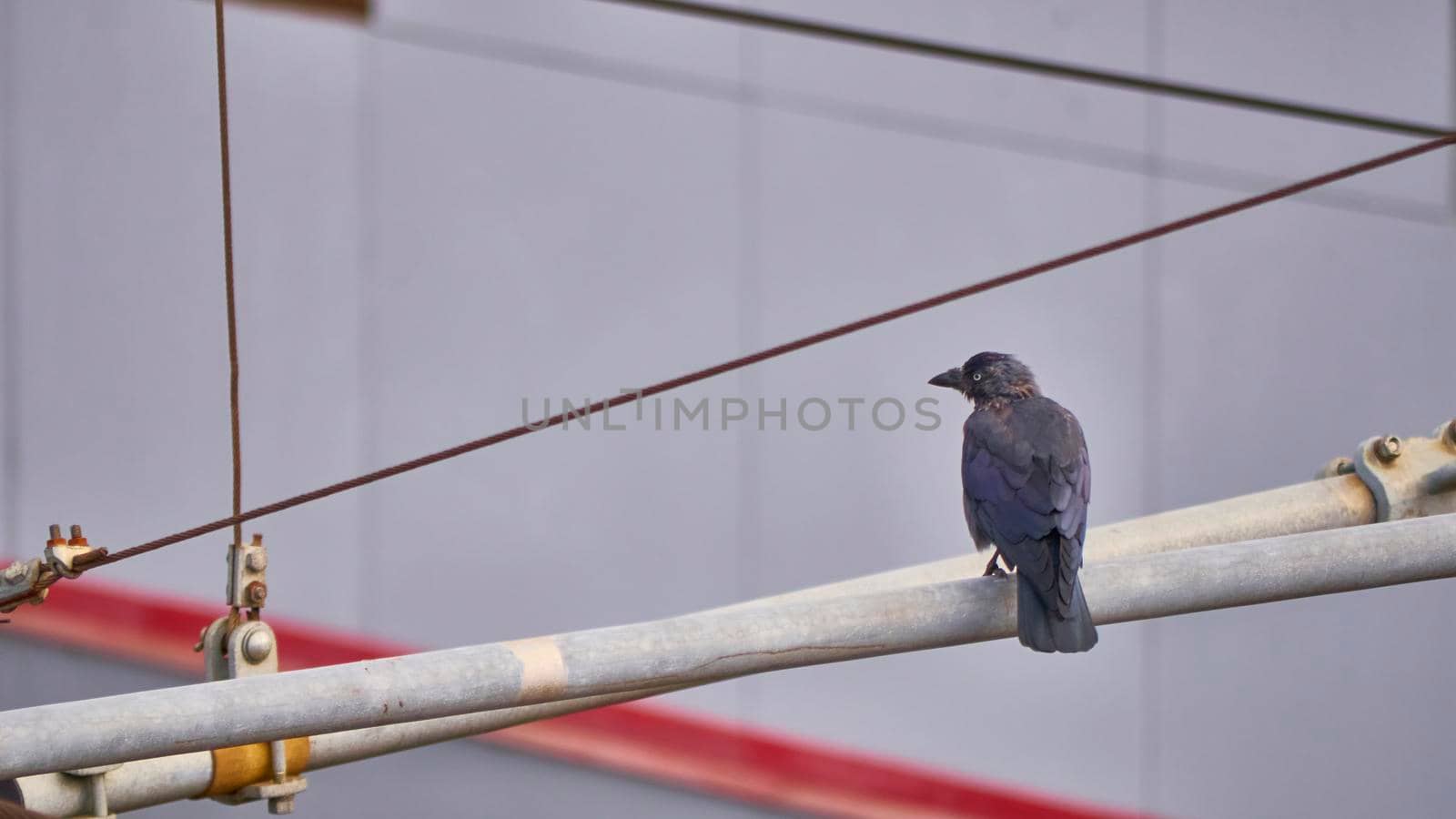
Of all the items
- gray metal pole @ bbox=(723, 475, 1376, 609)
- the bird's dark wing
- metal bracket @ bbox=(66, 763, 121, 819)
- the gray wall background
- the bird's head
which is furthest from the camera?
the gray wall background

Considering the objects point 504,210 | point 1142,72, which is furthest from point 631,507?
point 1142,72

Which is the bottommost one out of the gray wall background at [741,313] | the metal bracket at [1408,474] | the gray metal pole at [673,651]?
the gray metal pole at [673,651]

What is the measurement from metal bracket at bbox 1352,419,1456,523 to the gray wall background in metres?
3.05

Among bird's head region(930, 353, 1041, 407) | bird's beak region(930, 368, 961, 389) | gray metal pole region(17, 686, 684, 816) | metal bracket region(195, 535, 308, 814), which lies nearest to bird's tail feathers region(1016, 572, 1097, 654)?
gray metal pole region(17, 686, 684, 816)

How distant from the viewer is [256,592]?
89.4 inches

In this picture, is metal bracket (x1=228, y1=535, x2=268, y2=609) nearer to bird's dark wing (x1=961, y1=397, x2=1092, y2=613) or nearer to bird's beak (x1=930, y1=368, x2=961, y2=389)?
bird's dark wing (x1=961, y1=397, x2=1092, y2=613)

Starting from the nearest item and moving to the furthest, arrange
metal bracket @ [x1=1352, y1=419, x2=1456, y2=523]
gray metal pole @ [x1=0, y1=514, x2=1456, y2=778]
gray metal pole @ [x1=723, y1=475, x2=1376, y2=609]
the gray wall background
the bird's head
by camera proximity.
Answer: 1. gray metal pole @ [x1=0, y1=514, x2=1456, y2=778]
2. gray metal pole @ [x1=723, y1=475, x2=1376, y2=609]
3. metal bracket @ [x1=1352, y1=419, x2=1456, y2=523]
4. the bird's head
5. the gray wall background

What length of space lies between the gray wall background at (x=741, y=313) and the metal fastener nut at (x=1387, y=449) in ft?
10.1

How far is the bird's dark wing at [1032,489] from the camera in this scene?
2445mm

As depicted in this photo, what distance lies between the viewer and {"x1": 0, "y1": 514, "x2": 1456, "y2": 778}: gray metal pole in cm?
158

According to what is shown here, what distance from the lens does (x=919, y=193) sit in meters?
5.82

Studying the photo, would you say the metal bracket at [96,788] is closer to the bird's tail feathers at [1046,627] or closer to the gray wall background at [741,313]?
the bird's tail feathers at [1046,627]

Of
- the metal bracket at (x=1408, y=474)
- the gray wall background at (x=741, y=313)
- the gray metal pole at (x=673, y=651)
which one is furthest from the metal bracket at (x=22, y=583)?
the gray wall background at (x=741, y=313)

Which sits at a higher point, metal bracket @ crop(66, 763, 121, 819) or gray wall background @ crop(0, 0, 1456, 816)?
gray wall background @ crop(0, 0, 1456, 816)
